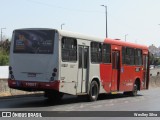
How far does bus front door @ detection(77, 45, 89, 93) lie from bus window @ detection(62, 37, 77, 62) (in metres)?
0.48

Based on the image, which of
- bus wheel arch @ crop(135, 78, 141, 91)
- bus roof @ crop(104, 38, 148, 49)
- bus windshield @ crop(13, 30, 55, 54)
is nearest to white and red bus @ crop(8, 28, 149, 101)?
bus windshield @ crop(13, 30, 55, 54)

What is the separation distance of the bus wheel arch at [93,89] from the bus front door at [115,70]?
6.78 feet

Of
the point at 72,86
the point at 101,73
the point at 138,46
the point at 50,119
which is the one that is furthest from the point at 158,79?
the point at 50,119

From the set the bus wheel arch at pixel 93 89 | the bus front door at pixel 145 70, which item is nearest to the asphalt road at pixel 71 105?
the bus wheel arch at pixel 93 89

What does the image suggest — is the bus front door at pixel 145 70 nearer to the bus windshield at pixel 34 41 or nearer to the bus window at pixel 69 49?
the bus window at pixel 69 49

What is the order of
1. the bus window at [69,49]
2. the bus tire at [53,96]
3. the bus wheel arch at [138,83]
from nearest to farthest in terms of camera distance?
1. the bus window at [69,49]
2. the bus tire at [53,96]
3. the bus wheel arch at [138,83]

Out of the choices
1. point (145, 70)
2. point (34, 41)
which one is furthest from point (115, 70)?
point (34, 41)

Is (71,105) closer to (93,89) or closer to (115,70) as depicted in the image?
(93,89)

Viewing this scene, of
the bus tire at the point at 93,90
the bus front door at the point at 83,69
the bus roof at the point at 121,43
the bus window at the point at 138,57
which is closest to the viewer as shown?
the bus front door at the point at 83,69

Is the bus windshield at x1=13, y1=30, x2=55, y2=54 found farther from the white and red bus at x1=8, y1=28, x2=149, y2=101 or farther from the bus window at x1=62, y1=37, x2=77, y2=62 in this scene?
the bus window at x1=62, y1=37, x2=77, y2=62

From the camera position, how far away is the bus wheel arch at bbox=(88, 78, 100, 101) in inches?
796

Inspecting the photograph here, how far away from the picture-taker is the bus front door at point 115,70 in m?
23.0

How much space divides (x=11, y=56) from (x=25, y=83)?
1.53 metres

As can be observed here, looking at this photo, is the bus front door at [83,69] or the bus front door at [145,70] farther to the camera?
the bus front door at [145,70]
